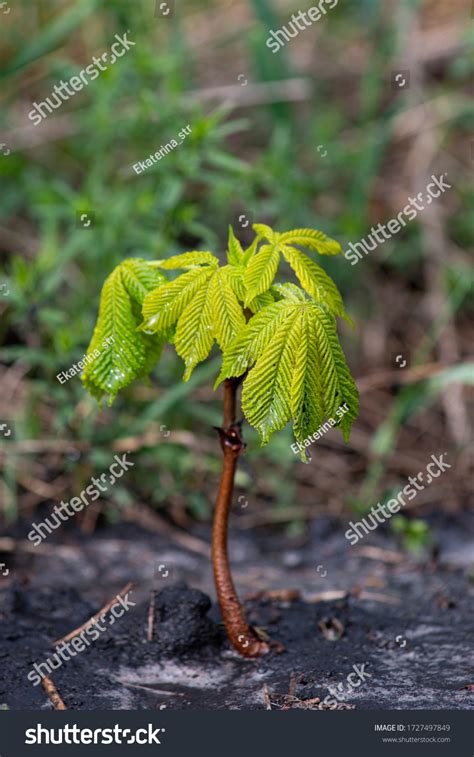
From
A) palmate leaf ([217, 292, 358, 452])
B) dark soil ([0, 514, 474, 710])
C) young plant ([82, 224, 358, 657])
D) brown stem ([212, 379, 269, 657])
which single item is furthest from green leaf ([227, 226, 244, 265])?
dark soil ([0, 514, 474, 710])

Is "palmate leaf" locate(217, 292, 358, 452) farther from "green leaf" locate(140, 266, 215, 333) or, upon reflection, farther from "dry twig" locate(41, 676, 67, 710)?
"dry twig" locate(41, 676, 67, 710)

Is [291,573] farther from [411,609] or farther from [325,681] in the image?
[325,681]

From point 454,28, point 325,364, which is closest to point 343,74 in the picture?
point 454,28

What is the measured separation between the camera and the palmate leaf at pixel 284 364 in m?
2.23

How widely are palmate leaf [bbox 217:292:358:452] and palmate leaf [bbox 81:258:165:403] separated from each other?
1.18 ft

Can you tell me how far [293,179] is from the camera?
448 cm

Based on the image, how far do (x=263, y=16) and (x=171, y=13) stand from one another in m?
0.58

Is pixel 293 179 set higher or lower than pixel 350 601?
higher

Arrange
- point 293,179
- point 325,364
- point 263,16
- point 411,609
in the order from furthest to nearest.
Answer: 1. point 263,16
2. point 293,179
3. point 411,609
4. point 325,364

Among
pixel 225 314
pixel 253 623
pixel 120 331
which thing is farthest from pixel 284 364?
pixel 253 623

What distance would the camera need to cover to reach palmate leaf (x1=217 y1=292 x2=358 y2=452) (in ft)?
7.30

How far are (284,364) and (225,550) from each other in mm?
730

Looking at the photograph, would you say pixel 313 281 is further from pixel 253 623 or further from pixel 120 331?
pixel 253 623

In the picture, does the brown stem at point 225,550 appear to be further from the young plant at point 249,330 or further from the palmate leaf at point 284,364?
the palmate leaf at point 284,364
